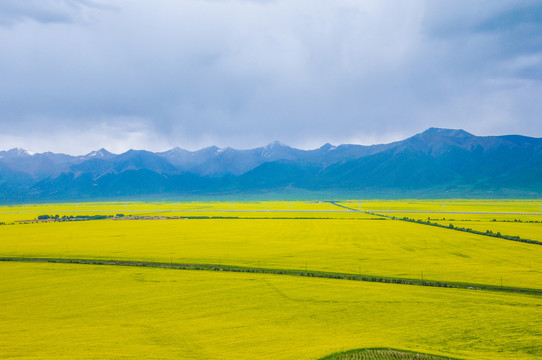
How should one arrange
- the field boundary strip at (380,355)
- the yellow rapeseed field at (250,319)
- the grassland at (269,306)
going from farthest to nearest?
1. the grassland at (269,306)
2. the yellow rapeseed field at (250,319)
3. the field boundary strip at (380,355)

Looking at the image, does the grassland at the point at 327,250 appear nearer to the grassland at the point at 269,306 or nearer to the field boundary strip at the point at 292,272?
the grassland at the point at 269,306

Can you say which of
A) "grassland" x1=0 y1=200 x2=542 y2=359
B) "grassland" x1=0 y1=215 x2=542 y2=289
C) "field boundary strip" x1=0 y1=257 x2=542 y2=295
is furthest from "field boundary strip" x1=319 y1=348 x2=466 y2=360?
"grassland" x1=0 y1=215 x2=542 y2=289

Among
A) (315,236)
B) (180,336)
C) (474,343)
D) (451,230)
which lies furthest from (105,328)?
(451,230)

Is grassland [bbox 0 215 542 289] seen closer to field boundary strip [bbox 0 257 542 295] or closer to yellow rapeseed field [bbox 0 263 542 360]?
field boundary strip [bbox 0 257 542 295]

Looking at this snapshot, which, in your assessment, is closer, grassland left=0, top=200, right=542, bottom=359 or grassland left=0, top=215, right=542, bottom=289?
grassland left=0, top=200, right=542, bottom=359

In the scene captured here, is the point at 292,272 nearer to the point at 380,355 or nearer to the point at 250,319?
the point at 250,319

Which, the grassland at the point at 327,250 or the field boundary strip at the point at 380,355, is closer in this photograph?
the field boundary strip at the point at 380,355

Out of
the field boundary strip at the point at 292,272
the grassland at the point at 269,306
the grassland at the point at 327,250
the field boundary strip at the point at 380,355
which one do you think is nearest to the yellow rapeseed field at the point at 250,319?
the grassland at the point at 269,306

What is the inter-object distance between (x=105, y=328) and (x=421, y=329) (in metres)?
14.1

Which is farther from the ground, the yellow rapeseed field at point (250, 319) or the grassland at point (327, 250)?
the grassland at point (327, 250)

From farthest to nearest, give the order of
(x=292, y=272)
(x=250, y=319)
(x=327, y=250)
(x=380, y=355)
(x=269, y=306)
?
(x=327, y=250)
(x=292, y=272)
(x=269, y=306)
(x=250, y=319)
(x=380, y=355)

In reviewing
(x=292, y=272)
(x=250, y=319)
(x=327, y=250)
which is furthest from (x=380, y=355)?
(x=327, y=250)

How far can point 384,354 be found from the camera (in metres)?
14.8

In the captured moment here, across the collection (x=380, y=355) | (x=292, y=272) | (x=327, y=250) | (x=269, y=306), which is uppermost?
(x=327, y=250)
